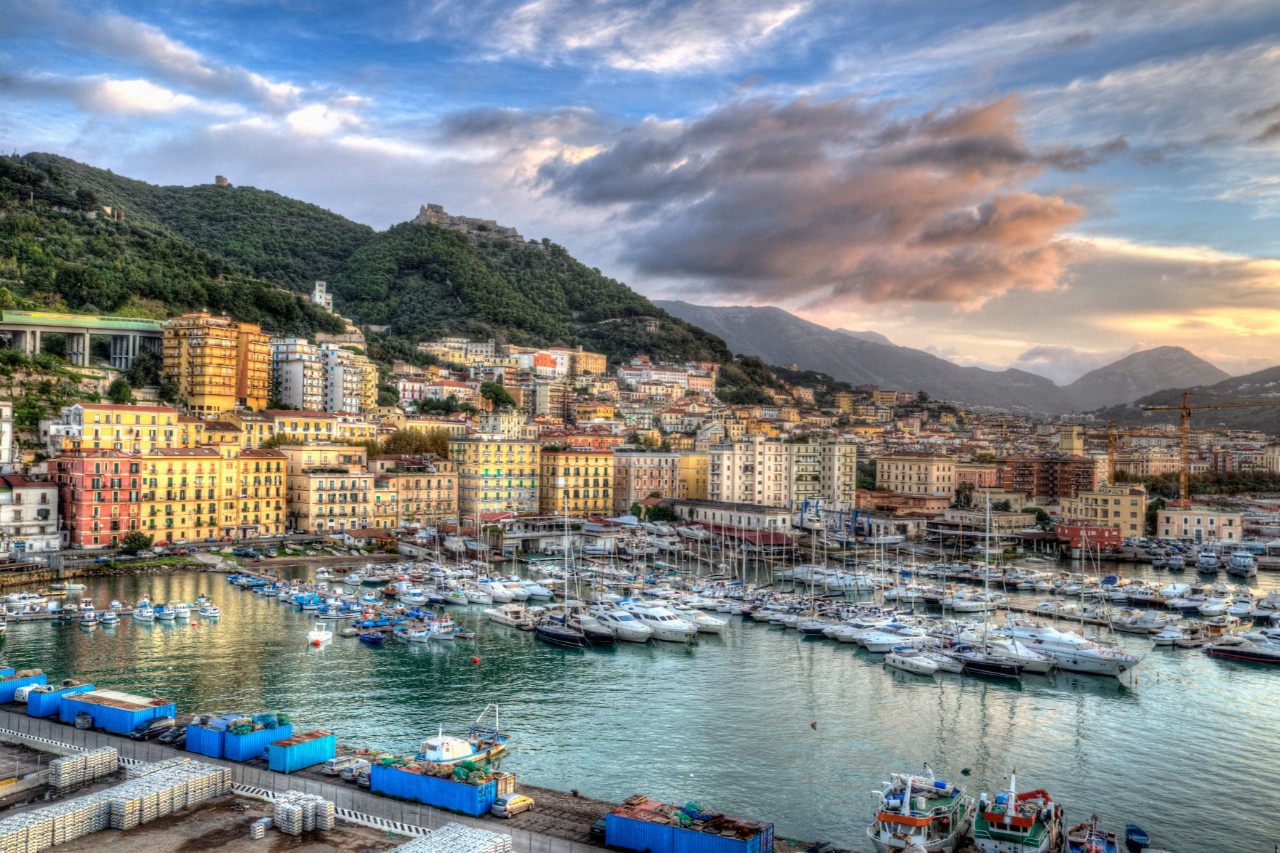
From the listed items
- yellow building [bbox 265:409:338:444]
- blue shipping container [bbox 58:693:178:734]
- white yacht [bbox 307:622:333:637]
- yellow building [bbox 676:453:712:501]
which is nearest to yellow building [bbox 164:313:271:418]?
yellow building [bbox 265:409:338:444]

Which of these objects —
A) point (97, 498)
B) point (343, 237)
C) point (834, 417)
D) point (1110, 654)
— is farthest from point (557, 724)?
point (343, 237)

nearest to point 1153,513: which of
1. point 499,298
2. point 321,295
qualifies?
point 499,298

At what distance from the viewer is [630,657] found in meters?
34.2

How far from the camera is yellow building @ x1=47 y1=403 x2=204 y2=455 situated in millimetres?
51000

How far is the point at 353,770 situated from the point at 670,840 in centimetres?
604

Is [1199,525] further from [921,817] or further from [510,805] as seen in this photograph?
[510,805]

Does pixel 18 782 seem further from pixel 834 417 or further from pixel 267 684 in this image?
pixel 834 417

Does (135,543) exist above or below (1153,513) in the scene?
below

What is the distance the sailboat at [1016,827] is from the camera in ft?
55.1

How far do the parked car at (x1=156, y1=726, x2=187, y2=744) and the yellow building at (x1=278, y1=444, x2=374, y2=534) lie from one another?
37.3m

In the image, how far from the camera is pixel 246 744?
18.2m

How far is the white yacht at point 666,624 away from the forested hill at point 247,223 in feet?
286

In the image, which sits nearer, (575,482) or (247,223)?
(575,482)

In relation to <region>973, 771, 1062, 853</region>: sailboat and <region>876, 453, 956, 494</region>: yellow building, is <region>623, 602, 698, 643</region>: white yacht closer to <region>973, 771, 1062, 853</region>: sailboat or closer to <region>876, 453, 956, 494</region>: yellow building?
<region>973, 771, 1062, 853</region>: sailboat
